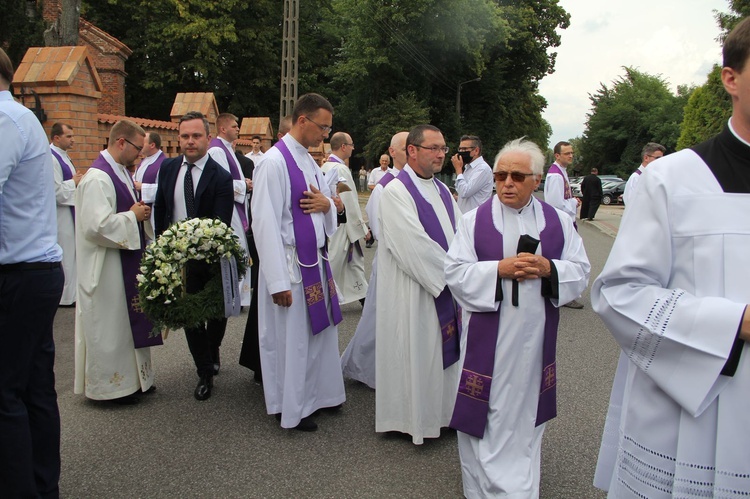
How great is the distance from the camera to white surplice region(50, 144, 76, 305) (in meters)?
7.76

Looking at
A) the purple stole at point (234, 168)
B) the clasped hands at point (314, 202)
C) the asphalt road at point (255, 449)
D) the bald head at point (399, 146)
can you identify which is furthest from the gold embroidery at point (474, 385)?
the purple stole at point (234, 168)

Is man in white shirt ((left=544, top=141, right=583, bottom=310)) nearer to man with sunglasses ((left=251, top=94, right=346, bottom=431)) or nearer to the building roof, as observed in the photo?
man with sunglasses ((left=251, top=94, right=346, bottom=431))

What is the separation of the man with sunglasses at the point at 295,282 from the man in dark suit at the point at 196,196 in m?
0.77

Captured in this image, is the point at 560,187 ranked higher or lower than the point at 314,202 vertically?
higher

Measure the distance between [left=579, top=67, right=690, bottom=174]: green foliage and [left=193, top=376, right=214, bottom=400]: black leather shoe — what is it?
50.2 m

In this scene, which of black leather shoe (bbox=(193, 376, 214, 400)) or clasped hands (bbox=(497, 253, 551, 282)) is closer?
clasped hands (bbox=(497, 253, 551, 282))

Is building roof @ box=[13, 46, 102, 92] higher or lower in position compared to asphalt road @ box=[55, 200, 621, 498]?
higher

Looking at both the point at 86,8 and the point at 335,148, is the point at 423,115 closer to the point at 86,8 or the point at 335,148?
the point at 86,8

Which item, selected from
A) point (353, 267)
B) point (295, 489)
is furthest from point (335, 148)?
point (295, 489)

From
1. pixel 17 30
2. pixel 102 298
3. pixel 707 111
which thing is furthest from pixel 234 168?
pixel 17 30

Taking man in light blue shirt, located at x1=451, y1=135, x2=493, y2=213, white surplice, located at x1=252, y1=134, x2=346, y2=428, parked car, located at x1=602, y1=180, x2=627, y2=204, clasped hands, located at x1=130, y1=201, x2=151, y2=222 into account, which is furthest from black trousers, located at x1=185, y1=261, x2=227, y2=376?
parked car, located at x1=602, y1=180, x2=627, y2=204

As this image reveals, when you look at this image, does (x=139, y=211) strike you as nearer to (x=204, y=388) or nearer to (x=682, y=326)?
(x=204, y=388)

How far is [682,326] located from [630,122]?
5885 centimetres

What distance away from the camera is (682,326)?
1.87 meters
